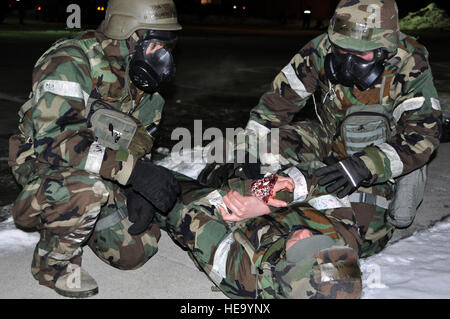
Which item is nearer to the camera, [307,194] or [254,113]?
[307,194]

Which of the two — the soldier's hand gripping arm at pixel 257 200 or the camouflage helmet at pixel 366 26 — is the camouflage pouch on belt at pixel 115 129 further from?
the camouflage helmet at pixel 366 26

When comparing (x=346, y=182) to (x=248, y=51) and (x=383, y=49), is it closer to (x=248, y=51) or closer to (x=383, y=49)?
(x=383, y=49)

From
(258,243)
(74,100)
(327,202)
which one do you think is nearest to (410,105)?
(327,202)

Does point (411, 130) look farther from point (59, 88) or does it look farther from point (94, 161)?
point (59, 88)

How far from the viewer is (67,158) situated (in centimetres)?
253

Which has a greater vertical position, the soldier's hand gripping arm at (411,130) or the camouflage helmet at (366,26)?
the camouflage helmet at (366,26)

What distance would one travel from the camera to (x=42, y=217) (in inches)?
102

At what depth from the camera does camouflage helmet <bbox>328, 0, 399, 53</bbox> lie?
288cm

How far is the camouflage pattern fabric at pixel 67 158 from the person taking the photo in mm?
2518

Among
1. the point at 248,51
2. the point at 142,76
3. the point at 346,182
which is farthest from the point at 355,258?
the point at 248,51

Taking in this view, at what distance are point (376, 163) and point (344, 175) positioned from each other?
0.21 meters

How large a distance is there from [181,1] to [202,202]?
3367 centimetres

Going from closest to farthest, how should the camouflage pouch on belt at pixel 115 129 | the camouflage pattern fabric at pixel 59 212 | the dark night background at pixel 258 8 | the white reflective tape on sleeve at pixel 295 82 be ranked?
1. the camouflage pattern fabric at pixel 59 212
2. the camouflage pouch on belt at pixel 115 129
3. the white reflective tape on sleeve at pixel 295 82
4. the dark night background at pixel 258 8

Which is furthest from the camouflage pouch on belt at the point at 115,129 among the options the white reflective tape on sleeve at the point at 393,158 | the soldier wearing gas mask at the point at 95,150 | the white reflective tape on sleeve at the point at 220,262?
the white reflective tape on sleeve at the point at 393,158
